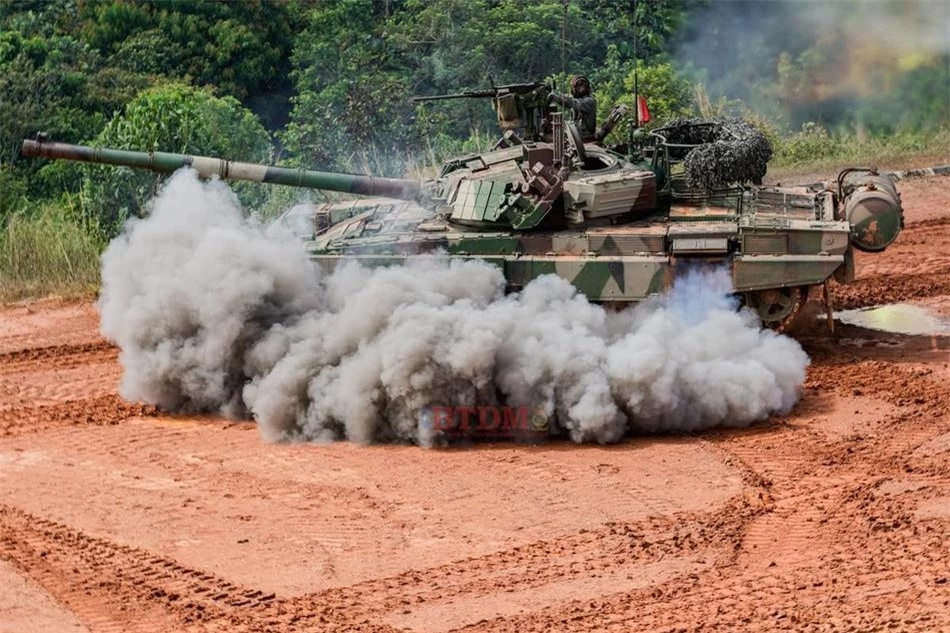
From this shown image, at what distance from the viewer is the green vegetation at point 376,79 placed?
1945 cm

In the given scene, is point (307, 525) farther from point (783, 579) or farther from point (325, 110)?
point (325, 110)

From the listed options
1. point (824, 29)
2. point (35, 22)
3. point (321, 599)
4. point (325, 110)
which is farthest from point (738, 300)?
point (35, 22)

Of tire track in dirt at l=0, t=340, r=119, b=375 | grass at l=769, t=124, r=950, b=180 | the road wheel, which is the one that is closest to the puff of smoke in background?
the road wheel

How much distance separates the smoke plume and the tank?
28 cm

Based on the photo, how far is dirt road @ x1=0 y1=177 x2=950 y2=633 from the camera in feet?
35.2

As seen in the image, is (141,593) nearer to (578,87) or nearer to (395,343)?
(395,343)

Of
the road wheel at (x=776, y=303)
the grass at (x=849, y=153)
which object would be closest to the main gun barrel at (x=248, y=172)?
the road wheel at (x=776, y=303)

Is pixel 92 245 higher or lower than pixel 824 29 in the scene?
lower

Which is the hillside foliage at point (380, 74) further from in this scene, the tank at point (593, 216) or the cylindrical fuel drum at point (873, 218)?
the tank at point (593, 216)

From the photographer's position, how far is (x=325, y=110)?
28.9 meters

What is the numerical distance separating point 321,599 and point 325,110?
18.6 m

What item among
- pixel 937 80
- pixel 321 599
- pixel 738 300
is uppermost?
pixel 937 80

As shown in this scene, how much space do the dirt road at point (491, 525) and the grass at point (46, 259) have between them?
6.16 meters

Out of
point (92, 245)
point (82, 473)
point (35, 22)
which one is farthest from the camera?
point (35, 22)
